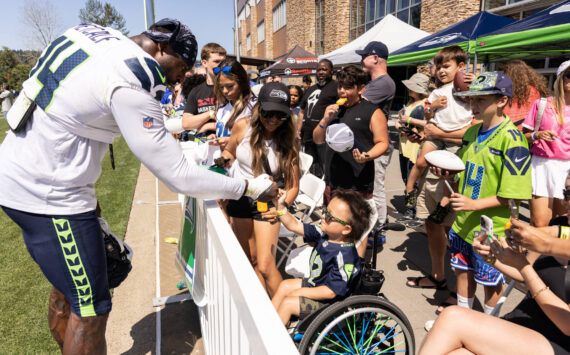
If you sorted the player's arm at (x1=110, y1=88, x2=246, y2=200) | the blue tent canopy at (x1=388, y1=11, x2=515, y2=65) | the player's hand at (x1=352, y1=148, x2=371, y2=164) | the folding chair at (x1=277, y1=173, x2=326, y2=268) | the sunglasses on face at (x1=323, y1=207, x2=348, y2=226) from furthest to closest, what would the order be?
the blue tent canopy at (x1=388, y1=11, x2=515, y2=65) → the folding chair at (x1=277, y1=173, x2=326, y2=268) → the player's hand at (x1=352, y1=148, x2=371, y2=164) → the sunglasses on face at (x1=323, y1=207, x2=348, y2=226) → the player's arm at (x1=110, y1=88, x2=246, y2=200)

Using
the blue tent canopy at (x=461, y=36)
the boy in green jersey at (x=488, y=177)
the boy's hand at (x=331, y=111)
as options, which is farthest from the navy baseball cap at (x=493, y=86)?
the blue tent canopy at (x=461, y=36)

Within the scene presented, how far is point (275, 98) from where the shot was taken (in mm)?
2852

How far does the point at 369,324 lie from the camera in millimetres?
2256

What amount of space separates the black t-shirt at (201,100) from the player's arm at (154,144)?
9.73 ft

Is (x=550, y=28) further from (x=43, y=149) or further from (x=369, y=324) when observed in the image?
(x=43, y=149)

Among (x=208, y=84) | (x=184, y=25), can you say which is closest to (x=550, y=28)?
(x=208, y=84)

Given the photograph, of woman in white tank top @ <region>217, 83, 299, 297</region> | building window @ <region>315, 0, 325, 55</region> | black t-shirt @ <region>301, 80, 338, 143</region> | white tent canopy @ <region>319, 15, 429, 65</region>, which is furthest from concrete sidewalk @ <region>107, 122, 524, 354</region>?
building window @ <region>315, 0, 325, 55</region>

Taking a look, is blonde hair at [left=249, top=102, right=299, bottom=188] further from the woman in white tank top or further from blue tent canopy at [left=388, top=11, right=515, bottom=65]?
blue tent canopy at [left=388, top=11, right=515, bottom=65]

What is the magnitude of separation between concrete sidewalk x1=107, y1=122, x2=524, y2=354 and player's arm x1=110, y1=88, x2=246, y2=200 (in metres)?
1.67

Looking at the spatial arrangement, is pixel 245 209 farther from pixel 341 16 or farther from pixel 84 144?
pixel 341 16

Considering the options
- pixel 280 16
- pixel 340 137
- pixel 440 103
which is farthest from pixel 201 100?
pixel 280 16

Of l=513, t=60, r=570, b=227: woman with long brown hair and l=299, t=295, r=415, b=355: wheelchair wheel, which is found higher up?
l=513, t=60, r=570, b=227: woman with long brown hair

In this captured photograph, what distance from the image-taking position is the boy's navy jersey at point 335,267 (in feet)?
7.61

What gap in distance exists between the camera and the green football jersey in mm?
2307
